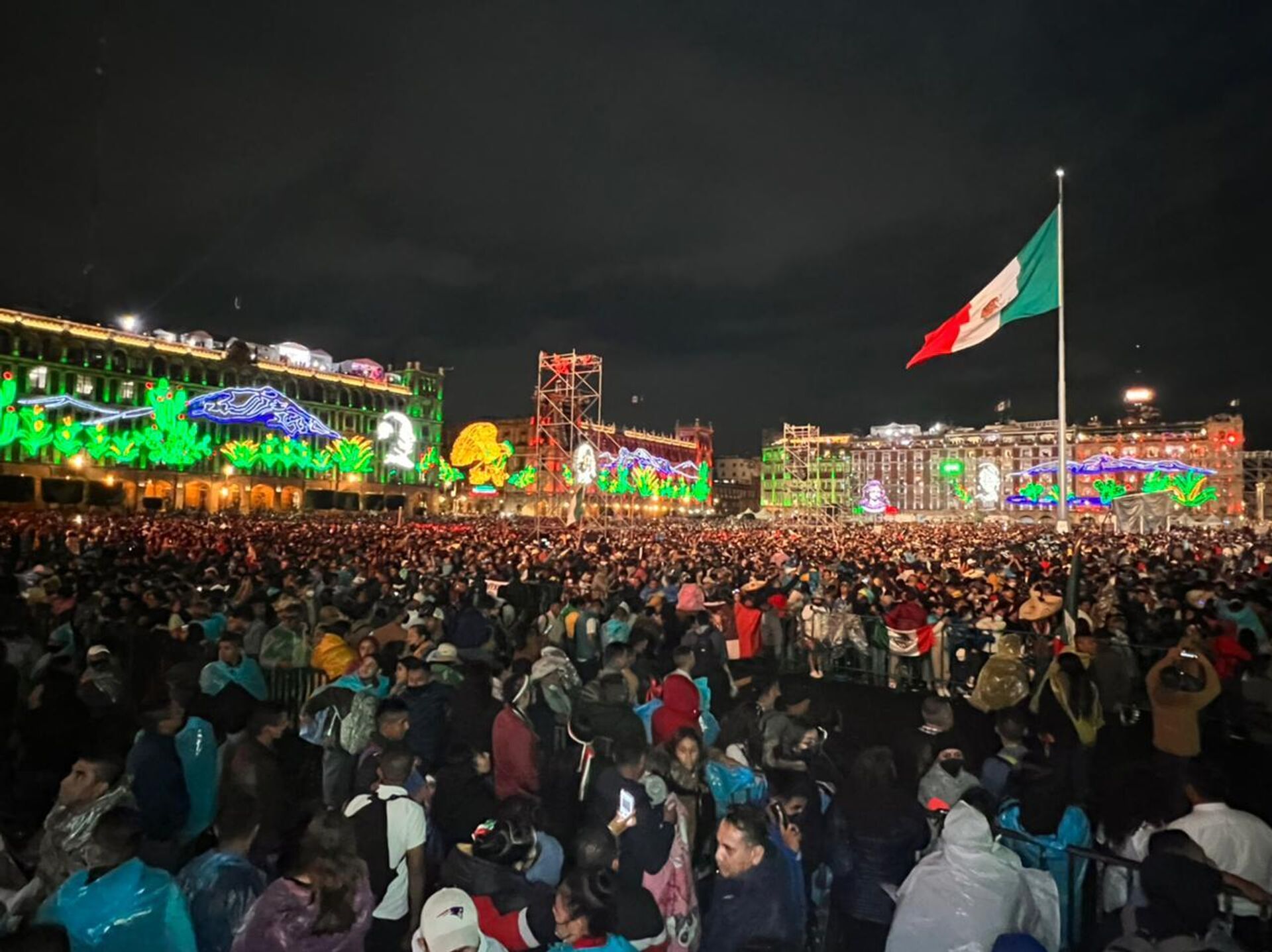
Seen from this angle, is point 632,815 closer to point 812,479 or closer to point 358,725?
point 358,725

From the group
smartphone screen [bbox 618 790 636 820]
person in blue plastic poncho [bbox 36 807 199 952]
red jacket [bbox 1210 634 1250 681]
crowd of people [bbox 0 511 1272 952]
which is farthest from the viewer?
red jacket [bbox 1210 634 1250 681]

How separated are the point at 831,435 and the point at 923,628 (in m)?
135

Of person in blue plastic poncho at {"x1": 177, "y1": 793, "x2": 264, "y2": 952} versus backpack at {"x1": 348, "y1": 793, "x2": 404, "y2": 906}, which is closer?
person in blue plastic poncho at {"x1": 177, "y1": 793, "x2": 264, "y2": 952}

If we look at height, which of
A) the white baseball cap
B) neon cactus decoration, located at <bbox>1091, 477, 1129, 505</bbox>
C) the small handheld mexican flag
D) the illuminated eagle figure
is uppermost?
the illuminated eagle figure

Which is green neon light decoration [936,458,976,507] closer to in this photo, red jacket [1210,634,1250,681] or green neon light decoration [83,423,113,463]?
green neon light decoration [83,423,113,463]

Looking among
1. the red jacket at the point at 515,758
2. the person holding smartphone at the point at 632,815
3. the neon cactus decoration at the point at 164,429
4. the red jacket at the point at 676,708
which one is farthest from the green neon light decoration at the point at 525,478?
the person holding smartphone at the point at 632,815

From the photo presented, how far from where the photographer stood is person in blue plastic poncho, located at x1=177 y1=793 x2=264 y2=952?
3219 mm

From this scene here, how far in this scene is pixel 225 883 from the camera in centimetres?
330

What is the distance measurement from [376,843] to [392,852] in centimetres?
12

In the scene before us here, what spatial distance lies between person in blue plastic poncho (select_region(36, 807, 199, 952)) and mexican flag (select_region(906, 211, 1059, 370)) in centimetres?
1895

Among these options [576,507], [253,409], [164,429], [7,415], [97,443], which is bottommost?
[576,507]

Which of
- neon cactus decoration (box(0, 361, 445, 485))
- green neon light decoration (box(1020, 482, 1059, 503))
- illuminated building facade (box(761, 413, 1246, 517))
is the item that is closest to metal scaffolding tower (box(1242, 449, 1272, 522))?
illuminated building facade (box(761, 413, 1246, 517))

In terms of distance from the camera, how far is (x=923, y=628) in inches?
425

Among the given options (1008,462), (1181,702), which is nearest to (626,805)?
(1181,702)
